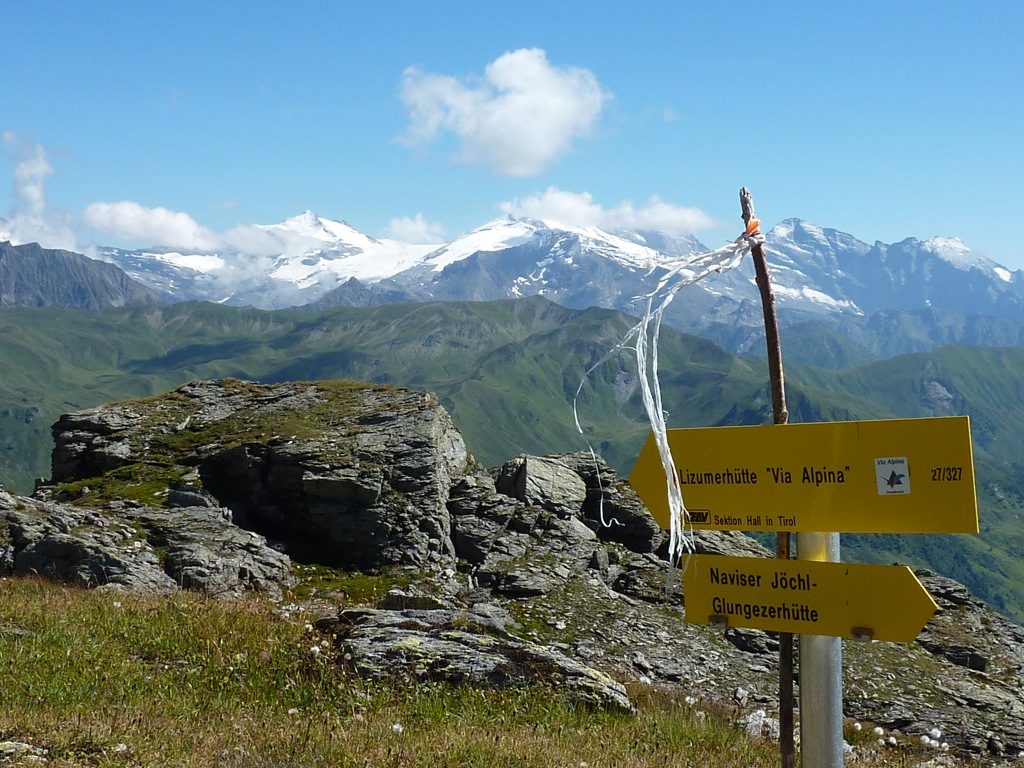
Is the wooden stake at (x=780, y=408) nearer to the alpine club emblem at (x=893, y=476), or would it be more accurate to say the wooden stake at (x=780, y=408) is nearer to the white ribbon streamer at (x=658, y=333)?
the white ribbon streamer at (x=658, y=333)

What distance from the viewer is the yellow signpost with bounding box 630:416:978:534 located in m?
5.26

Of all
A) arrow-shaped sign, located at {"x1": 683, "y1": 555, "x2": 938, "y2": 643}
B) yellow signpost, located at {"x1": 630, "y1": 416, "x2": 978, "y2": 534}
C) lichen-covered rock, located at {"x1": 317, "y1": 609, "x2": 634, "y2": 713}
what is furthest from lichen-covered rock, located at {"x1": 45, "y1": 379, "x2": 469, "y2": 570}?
yellow signpost, located at {"x1": 630, "y1": 416, "x2": 978, "y2": 534}

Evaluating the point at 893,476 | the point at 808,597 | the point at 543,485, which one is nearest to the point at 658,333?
the point at 893,476

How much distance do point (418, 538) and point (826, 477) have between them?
23.4m

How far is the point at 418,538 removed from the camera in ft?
91.4

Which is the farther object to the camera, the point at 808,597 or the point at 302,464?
the point at 302,464

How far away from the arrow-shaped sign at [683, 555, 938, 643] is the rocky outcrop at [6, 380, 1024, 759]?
34.1 ft

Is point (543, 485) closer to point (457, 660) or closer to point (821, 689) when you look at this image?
point (457, 660)

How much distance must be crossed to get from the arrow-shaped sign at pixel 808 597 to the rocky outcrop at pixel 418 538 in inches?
409

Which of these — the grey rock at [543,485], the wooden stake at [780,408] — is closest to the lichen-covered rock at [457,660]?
the wooden stake at [780,408]

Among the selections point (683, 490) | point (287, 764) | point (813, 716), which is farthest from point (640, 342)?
point (287, 764)

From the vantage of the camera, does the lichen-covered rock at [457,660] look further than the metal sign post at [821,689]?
Yes

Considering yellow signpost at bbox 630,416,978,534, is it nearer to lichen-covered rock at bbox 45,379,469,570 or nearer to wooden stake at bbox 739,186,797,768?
wooden stake at bbox 739,186,797,768

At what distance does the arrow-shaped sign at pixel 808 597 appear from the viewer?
537 cm
